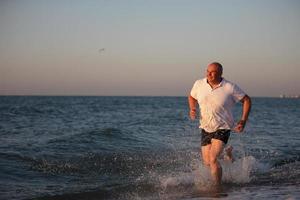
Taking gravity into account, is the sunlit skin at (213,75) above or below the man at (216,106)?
above

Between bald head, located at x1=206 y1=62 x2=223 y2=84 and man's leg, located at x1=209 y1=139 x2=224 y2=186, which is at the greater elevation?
bald head, located at x1=206 y1=62 x2=223 y2=84

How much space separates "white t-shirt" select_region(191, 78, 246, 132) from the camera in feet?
24.5

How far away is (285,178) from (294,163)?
2.64 meters

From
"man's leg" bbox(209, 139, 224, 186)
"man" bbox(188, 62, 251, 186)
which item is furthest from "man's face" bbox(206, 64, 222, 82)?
"man's leg" bbox(209, 139, 224, 186)

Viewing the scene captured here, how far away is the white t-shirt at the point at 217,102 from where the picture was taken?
7.45 meters

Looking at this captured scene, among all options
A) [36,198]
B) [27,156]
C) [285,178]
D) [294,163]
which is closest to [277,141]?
[294,163]

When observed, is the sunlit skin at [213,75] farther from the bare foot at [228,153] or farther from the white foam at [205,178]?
the bare foot at [228,153]

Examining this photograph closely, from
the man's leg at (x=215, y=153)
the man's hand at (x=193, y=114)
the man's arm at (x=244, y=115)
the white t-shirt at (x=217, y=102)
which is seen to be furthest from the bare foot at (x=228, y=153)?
the man's arm at (x=244, y=115)

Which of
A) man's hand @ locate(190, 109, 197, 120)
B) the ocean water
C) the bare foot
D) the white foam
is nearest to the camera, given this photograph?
man's hand @ locate(190, 109, 197, 120)

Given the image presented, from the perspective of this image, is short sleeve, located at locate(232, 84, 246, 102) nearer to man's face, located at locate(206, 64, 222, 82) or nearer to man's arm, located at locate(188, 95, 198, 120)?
man's face, located at locate(206, 64, 222, 82)

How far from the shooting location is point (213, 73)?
740 centimetres

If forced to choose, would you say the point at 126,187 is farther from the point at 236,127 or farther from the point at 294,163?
the point at 294,163

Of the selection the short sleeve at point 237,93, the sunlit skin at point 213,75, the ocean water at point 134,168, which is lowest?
the ocean water at point 134,168

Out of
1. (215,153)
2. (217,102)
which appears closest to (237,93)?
(217,102)
